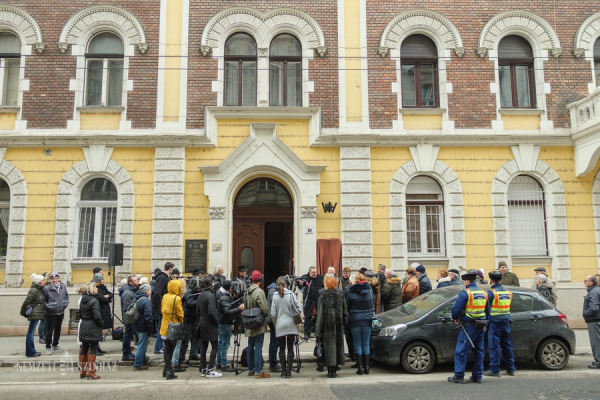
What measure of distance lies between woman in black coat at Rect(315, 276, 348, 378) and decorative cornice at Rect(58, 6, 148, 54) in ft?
32.2

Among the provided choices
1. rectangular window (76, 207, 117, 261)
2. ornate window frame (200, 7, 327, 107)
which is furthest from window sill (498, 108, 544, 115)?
rectangular window (76, 207, 117, 261)

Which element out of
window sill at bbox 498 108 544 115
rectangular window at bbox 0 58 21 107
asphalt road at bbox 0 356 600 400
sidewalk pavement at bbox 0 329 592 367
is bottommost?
asphalt road at bbox 0 356 600 400

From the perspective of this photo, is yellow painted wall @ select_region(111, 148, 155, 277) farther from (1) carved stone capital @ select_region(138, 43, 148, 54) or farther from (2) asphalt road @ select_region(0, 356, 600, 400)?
(2) asphalt road @ select_region(0, 356, 600, 400)

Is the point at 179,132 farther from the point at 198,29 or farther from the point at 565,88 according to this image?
the point at 565,88

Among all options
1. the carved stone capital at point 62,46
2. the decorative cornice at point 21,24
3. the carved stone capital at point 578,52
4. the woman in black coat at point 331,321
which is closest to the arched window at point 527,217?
the carved stone capital at point 578,52

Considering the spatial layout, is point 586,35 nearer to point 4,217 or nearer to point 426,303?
point 426,303

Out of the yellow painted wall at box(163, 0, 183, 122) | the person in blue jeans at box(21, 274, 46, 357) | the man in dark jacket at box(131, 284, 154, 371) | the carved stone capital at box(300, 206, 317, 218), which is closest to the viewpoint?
the man in dark jacket at box(131, 284, 154, 371)

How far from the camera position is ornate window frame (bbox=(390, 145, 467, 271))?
546 inches

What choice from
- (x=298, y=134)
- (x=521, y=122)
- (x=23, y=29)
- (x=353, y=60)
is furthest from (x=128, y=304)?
(x=521, y=122)

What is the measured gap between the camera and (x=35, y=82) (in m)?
14.3

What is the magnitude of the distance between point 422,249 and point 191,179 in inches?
279

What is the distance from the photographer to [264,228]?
14.3m

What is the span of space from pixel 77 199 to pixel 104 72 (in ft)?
12.9

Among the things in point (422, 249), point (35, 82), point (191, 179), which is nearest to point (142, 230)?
point (191, 179)
